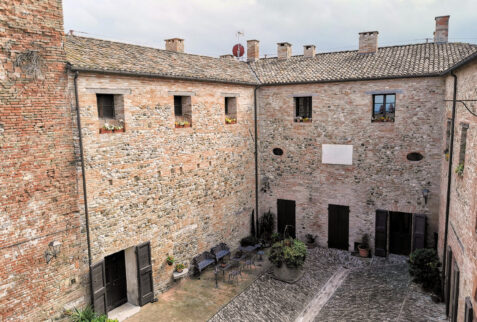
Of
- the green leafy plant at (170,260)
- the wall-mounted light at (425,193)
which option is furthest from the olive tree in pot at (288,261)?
the wall-mounted light at (425,193)

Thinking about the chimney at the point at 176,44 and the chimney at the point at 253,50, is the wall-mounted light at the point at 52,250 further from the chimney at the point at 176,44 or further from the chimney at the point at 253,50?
the chimney at the point at 253,50

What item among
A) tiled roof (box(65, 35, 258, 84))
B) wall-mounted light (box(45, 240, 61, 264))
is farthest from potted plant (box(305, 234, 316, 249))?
wall-mounted light (box(45, 240, 61, 264))

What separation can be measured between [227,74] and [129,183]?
663 centimetres

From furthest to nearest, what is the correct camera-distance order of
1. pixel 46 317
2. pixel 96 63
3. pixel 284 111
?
pixel 284 111 → pixel 96 63 → pixel 46 317

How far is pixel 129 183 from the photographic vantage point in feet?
35.1

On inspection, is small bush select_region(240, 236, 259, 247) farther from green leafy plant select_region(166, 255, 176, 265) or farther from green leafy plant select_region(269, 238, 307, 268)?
green leafy plant select_region(166, 255, 176, 265)

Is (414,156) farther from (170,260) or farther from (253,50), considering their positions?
(170,260)

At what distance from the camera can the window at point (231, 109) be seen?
15117mm

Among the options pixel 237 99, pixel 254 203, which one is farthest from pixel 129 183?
pixel 254 203

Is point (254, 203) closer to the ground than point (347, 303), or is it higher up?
higher up

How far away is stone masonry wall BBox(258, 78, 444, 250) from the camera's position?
1370 cm

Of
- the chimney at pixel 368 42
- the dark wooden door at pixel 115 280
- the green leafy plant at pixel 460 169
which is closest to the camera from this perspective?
the green leafy plant at pixel 460 169

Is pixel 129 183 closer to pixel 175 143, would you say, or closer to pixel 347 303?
pixel 175 143

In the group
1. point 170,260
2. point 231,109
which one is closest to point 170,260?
point 170,260
